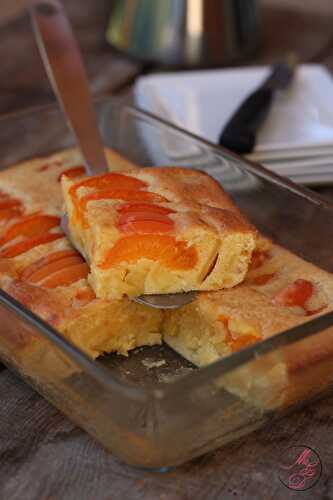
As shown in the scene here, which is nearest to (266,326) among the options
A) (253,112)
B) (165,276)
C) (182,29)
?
(165,276)

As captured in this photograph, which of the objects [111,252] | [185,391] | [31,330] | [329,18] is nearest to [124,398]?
[185,391]

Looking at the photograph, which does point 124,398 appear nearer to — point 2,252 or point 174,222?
point 174,222

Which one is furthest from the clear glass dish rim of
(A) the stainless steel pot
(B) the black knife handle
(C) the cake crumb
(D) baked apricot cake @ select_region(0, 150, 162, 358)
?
(A) the stainless steel pot

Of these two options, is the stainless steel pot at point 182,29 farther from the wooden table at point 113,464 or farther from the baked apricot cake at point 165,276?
the wooden table at point 113,464

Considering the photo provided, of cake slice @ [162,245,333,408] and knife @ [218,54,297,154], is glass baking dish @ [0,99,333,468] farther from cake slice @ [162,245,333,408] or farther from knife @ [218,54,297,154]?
knife @ [218,54,297,154]

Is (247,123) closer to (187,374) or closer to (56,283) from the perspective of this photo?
(56,283)
